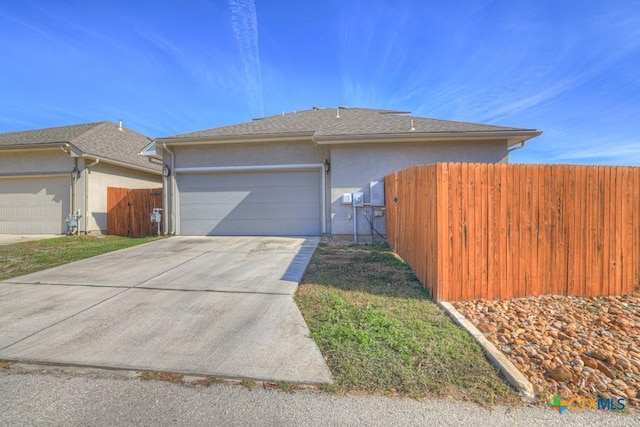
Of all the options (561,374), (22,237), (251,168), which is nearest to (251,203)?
(251,168)

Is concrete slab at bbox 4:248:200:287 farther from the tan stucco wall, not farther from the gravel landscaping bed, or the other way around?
the gravel landscaping bed

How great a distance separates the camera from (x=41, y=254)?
751 cm

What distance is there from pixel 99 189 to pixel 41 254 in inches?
204

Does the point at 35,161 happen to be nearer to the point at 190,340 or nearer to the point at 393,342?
the point at 190,340

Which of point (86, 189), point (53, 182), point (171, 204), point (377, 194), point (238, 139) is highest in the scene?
point (238, 139)

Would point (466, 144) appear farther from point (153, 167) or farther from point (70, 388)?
point (153, 167)

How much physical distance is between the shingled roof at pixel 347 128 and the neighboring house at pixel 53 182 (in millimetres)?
4275

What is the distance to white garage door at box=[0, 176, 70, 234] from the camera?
11539 mm

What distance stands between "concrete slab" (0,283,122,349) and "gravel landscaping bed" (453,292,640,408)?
4922 millimetres

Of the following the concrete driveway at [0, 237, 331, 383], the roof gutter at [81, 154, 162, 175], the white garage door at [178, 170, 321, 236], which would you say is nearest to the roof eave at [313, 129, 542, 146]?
the white garage door at [178, 170, 321, 236]

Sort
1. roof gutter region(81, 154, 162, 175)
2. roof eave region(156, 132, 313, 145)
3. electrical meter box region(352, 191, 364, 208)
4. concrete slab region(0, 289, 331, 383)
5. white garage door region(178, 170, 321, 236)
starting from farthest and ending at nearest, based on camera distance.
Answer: roof gutter region(81, 154, 162, 175) < white garage door region(178, 170, 321, 236) < roof eave region(156, 132, 313, 145) < electrical meter box region(352, 191, 364, 208) < concrete slab region(0, 289, 331, 383)

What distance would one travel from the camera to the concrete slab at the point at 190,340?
2590 mm

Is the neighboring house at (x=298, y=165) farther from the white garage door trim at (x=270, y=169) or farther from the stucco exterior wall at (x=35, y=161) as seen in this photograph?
the stucco exterior wall at (x=35, y=161)

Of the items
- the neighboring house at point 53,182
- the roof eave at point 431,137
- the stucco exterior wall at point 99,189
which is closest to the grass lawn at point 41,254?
the stucco exterior wall at point 99,189
